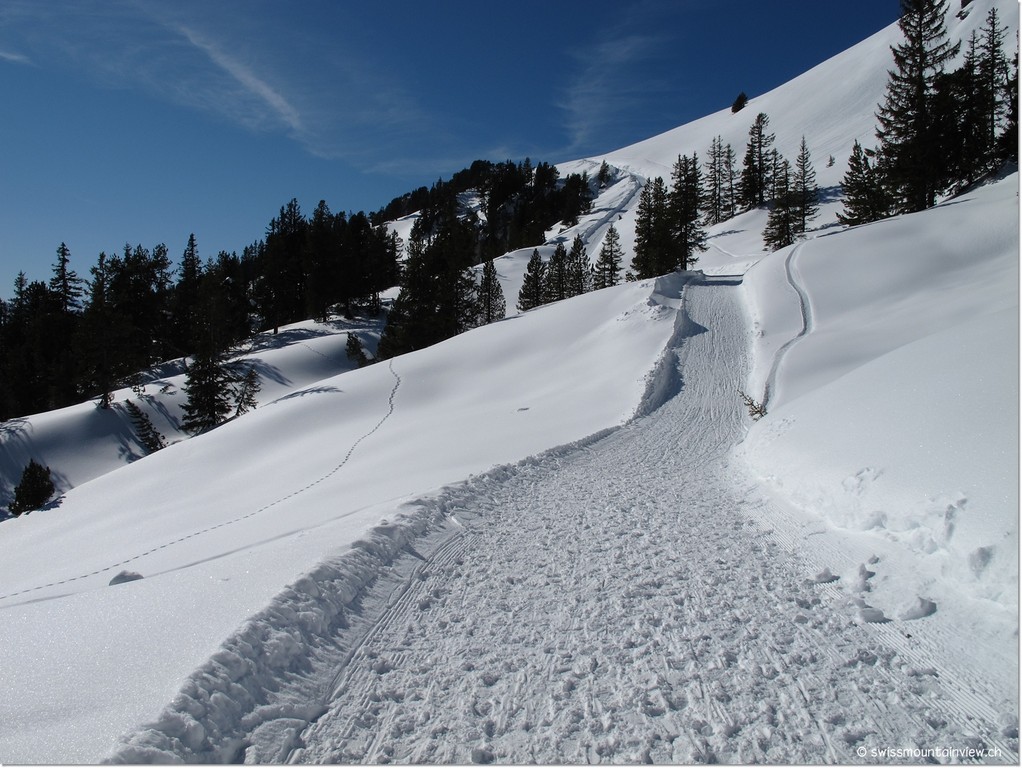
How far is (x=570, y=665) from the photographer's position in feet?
14.4

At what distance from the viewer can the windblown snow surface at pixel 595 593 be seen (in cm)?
365

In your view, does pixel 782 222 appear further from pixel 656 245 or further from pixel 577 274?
pixel 577 274

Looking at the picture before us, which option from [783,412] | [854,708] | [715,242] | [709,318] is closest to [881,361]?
[783,412]

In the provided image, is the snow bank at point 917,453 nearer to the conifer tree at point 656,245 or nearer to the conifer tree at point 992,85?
the conifer tree at point 656,245

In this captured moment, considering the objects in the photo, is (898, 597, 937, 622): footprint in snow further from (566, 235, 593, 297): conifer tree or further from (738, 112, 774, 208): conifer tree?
(738, 112, 774, 208): conifer tree

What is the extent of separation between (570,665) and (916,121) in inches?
1811

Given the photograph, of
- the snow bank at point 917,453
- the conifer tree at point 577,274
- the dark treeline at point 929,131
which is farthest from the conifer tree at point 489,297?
the snow bank at point 917,453

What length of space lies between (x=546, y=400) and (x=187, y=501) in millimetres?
11082

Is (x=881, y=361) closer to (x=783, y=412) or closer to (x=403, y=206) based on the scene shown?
(x=783, y=412)

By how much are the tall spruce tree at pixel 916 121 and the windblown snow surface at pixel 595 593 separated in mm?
Answer: 27211

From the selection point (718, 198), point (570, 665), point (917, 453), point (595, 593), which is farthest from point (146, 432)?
point (718, 198)

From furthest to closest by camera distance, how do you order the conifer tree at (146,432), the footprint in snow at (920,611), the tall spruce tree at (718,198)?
the tall spruce tree at (718,198), the conifer tree at (146,432), the footprint in snow at (920,611)

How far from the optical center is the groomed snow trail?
3.59 meters

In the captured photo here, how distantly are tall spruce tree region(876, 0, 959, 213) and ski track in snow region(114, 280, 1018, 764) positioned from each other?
40.6 metres
